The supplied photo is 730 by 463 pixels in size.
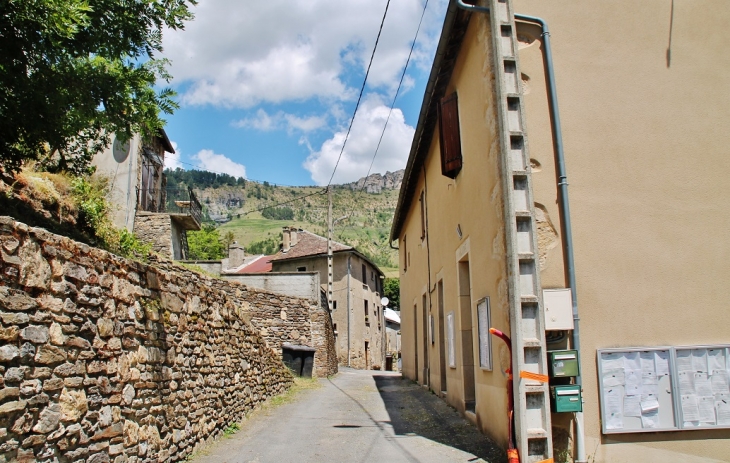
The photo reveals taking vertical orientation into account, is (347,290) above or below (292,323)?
above

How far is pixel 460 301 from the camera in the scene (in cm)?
941

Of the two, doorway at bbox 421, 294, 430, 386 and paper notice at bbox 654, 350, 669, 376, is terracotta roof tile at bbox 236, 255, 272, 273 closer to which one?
doorway at bbox 421, 294, 430, 386

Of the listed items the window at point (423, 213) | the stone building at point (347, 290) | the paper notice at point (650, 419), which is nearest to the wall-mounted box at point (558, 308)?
the paper notice at point (650, 419)

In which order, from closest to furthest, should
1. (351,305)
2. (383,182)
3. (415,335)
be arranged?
(415,335), (351,305), (383,182)

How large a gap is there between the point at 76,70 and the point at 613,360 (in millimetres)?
6808

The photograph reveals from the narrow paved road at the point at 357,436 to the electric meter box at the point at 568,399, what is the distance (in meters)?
0.93

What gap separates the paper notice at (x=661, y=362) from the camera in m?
6.20

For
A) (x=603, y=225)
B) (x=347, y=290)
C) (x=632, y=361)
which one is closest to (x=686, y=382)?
(x=632, y=361)

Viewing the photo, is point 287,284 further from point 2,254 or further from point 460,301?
point 2,254

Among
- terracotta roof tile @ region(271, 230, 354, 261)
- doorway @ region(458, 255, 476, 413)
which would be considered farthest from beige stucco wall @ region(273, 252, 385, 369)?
doorway @ region(458, 255, 476, 413)

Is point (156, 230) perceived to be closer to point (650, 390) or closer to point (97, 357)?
point (97, 357)

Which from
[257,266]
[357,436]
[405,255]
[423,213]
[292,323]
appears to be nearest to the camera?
[357,436]

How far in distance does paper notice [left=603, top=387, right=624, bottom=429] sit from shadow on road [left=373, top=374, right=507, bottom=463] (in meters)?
1.20

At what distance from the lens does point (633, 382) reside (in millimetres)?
6184
